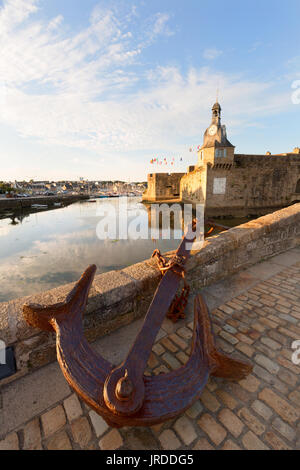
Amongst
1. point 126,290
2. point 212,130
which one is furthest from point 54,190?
point 126,290

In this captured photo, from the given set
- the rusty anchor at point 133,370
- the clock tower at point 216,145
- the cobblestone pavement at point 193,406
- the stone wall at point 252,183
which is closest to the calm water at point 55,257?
the cobblestone pavement at point 193,406

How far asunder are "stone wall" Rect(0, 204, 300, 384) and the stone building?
894 inches

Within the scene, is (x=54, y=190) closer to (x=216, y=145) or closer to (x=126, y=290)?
(x=216, y=145)

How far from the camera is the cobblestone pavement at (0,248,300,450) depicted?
135cm

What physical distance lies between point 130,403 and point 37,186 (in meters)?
132

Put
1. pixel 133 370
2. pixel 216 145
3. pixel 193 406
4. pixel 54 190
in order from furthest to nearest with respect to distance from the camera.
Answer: pixel 54 190 → pixel 216 145 → pixel 193 406 → pixel 133 370

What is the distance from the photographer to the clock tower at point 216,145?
24.9m

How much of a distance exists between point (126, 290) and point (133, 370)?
115 cm

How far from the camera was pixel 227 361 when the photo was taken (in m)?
1.42

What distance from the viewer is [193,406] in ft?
5.29

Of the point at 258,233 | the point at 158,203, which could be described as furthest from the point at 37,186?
the point at 258,233

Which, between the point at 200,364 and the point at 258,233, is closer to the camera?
the point at 200,364

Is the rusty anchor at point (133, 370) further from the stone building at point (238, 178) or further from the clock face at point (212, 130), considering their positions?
the clock face at point (212, 130)
